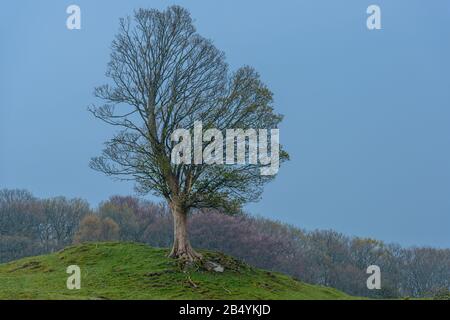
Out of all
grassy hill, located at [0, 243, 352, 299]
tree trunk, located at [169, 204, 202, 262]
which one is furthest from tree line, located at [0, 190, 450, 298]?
tree trunk, located at [169, 204, 202, 262]

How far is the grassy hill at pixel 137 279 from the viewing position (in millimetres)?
24719

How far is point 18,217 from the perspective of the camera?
71.1 metres

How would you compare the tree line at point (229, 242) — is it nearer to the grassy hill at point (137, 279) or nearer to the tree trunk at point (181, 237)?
the grassy hill at point (137, 279)

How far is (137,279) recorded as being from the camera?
88.8ft

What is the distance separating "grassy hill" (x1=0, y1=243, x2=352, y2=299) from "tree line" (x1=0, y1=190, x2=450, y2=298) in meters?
32.3

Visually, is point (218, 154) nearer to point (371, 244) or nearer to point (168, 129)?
point (168, 129)

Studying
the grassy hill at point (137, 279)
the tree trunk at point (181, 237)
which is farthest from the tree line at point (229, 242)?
the tree trunk at point (181, 237)

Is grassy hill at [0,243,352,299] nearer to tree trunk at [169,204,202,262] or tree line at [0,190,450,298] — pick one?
tree trunk at [169,204,202,262]

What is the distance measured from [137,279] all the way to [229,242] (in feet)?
139

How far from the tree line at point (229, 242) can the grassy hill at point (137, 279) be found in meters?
32.3

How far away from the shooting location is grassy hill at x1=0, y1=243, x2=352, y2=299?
24719 mm

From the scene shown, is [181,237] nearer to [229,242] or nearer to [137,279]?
[137,279]

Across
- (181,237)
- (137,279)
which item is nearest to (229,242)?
(181,237)
